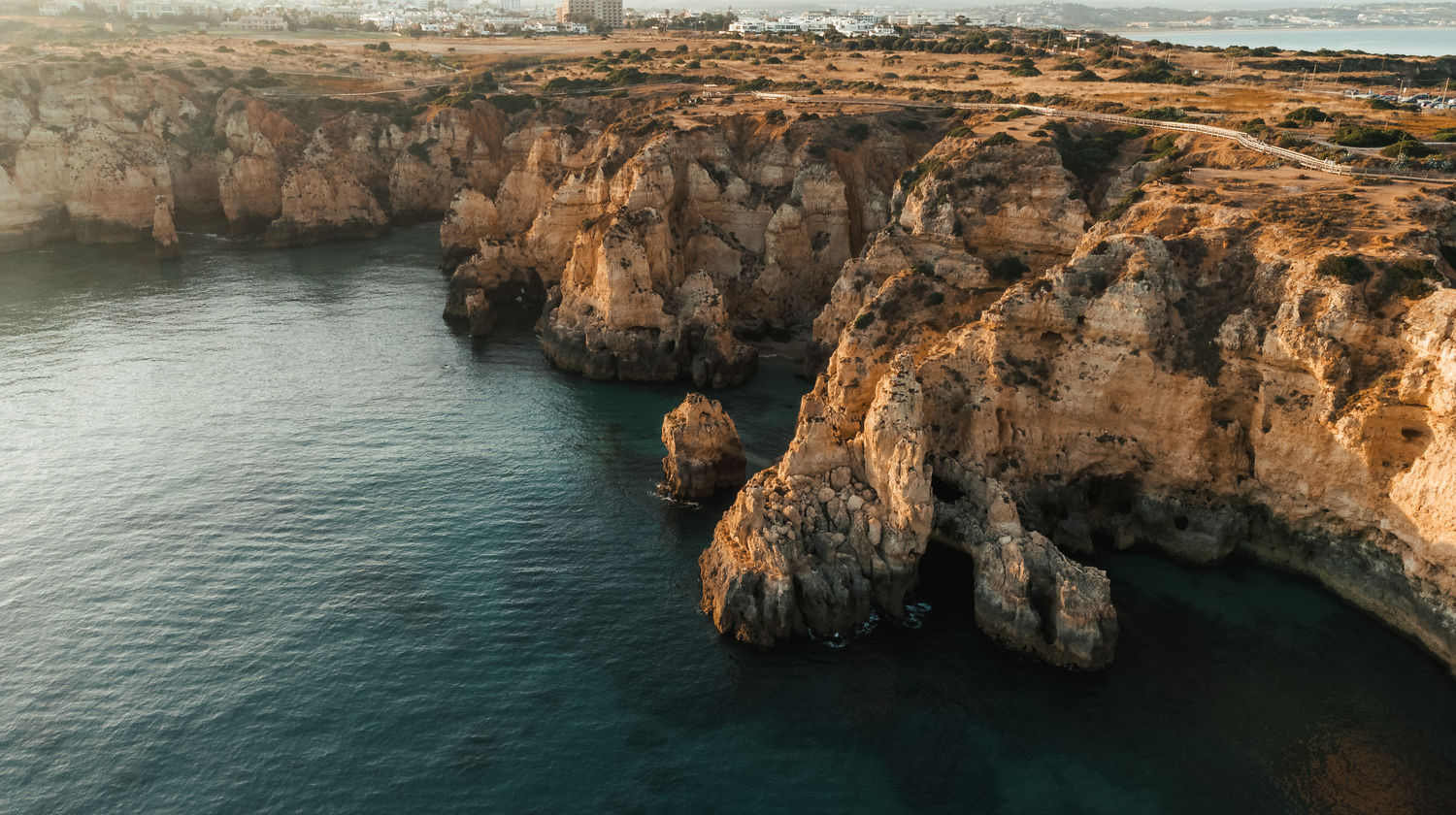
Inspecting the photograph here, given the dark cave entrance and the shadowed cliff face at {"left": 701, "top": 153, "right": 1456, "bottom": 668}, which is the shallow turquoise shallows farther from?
the shadowed cliff face at {"left": 701, "top": 153, "right": 1456, "bottom": 668}

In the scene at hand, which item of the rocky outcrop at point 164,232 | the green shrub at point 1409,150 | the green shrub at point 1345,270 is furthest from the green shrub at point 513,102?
the green shrub at point 1345,270

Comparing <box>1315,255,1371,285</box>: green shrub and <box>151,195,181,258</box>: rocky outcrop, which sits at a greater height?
<box>1315,255,1371,285</box>: green shrub

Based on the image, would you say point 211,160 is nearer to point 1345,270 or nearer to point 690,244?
point 690,244

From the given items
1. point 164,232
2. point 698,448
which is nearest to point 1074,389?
point 698,448

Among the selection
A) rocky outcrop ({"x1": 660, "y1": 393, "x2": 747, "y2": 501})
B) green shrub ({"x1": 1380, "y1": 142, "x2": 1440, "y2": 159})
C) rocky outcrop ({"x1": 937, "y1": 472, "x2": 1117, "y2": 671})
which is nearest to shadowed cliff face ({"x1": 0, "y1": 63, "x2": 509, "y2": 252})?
rocky outcrop ({"x1": 660, "y1": 393, "x2": 747, "y2": 501})

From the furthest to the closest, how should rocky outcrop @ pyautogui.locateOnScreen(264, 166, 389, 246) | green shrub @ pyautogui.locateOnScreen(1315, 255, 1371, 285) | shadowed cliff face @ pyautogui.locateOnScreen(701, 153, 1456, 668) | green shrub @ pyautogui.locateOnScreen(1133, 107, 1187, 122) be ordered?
rocky outcrop @ pyautogui.locateOnScreen(264, 166, 389, 246)
green shrub @ pyautogui.locateOnScreen(1133, 107, 1187, 122)
green shrub @ pyautogui.locateOnScreen(1315, 255, 1371, 285)
shadowed cliff face @ pyautogui.locateOnScreen(701, 153, 1456, 668)

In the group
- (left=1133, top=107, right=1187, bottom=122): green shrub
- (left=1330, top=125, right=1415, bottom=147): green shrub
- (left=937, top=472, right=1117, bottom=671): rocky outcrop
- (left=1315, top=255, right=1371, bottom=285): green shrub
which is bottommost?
(left=937, top=472, right=1117, bottom=671): rocky outcrop

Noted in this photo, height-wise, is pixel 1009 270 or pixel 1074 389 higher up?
pixel 1009 270
